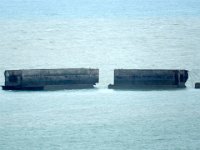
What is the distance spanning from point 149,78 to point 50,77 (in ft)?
28.0

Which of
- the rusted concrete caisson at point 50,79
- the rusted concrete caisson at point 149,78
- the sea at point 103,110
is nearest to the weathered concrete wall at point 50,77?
the rusted concrete caisson at point 50,79

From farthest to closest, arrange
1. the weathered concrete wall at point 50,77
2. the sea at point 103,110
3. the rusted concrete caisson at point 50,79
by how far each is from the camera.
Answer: the rusted concrete caisson at point 50,79 < the weathered concrete wall at point 50,77 < the sea at point 103,110

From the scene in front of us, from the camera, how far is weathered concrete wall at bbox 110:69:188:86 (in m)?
95.6

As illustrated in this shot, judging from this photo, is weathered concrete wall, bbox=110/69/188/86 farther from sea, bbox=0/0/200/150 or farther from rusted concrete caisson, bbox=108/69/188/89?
sea, bbox=0/0/200/150

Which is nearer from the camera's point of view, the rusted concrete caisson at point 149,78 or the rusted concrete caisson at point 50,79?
the rusted concrete caisson at point 50,79

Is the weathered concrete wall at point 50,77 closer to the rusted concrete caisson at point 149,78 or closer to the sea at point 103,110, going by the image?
the sea at point 103,110

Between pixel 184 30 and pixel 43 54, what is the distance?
178ft

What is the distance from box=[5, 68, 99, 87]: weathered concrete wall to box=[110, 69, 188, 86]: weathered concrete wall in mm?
2254

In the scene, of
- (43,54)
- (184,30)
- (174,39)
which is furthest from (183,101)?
(184,30)

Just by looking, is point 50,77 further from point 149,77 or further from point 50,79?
point 149,77

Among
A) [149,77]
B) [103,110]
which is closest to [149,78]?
[149,77]

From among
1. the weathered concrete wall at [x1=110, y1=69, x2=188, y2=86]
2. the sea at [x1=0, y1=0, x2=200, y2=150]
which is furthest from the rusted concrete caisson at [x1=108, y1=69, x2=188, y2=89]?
the sea at [x1=0, y1=0, x2=200, y2=150]

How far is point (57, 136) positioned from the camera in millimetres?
72000

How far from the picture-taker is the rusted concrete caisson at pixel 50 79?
9475cm
